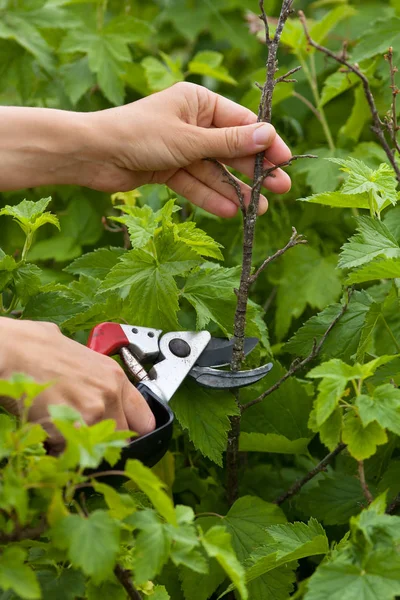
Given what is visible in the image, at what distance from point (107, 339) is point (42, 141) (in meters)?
0.50

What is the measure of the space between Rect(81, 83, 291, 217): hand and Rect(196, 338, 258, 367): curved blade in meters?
0.29

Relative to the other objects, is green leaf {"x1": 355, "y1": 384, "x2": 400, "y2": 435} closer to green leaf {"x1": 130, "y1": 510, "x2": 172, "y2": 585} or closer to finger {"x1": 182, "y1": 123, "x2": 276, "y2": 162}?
green leaf {"x1": 130, "y1": 510, "x2": 172, "y2": 585}

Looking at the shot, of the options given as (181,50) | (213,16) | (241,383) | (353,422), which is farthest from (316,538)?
(181,50)

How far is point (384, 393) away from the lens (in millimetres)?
1187

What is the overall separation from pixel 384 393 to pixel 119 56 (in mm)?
1818

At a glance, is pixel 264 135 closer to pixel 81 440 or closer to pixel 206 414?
pixel 206 414

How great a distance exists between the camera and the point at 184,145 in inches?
63.6

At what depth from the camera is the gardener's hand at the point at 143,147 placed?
1.61m

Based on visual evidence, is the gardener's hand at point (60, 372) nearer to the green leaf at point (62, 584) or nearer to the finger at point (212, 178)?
the green leaf at point (62, 584)

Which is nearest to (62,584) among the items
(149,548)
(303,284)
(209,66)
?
(149,548)

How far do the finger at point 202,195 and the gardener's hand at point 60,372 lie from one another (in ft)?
1.90

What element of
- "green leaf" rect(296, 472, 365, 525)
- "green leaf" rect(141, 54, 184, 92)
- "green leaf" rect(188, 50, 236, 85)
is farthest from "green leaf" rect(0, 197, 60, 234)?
"green leaf" rect(188, 50, 236, 85)

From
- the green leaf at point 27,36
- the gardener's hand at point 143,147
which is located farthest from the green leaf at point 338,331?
the green leaf at point 27,36

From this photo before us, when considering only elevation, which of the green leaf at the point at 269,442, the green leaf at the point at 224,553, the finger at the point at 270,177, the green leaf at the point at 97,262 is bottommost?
the green leaf at the point at 269,442
